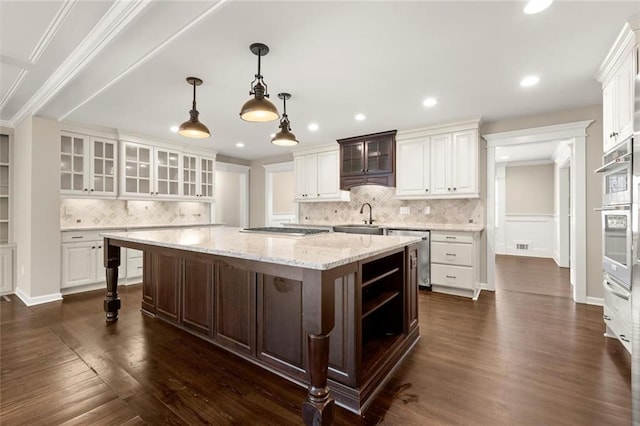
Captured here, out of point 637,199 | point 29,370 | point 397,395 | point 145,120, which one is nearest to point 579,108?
point 637,199

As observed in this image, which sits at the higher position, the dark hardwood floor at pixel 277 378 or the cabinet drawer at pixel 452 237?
the cabinet drawer at pixel 452 237

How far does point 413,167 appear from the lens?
4.63m

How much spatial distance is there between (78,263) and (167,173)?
1970 mm

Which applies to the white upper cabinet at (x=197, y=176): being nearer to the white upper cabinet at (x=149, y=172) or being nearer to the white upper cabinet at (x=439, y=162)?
the white upper cabinet at (x=149, y=172)

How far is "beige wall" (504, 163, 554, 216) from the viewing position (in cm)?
720

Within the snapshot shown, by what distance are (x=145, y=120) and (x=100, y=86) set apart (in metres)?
1.43

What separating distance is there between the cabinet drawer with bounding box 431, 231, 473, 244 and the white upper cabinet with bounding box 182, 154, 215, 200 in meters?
4.39

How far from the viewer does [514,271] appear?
563 cm

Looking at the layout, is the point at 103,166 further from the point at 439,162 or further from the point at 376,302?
the point at 439,162

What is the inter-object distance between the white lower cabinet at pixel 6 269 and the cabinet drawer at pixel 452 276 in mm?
5910

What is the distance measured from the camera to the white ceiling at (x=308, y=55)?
1938mm

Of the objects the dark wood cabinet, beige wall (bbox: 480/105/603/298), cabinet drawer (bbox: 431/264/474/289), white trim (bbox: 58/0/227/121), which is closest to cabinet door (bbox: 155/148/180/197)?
white trim (bbox: 58/0/227/121)

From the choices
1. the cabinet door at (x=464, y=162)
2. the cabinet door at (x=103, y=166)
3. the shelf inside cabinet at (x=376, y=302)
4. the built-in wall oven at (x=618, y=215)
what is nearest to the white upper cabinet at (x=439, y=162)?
the cabinet door at (x=464, y=162)

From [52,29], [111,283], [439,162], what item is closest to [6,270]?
[111,283]
